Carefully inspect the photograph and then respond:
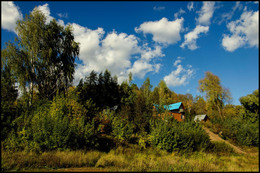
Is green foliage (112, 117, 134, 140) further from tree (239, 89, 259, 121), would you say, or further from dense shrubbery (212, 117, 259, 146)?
dense shrubbery (212, 117, 259, 146)

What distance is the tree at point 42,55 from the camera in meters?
19.1

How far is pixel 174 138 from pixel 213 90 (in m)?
30.8

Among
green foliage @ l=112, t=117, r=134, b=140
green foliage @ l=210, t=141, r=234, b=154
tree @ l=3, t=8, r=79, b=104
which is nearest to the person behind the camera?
green foliage @ l=112, t=117, r=134, b=140

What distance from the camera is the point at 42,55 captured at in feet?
69.7

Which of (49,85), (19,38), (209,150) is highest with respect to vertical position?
(19,38)

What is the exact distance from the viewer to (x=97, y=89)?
40125 mm

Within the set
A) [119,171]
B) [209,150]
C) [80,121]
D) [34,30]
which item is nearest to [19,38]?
[34,30]

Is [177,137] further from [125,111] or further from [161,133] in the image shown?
[125,111]

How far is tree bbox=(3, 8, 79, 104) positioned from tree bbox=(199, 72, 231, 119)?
34972mm

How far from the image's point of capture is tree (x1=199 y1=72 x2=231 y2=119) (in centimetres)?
3834

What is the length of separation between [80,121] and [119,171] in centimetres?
642

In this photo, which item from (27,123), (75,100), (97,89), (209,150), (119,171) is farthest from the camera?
(97,89)

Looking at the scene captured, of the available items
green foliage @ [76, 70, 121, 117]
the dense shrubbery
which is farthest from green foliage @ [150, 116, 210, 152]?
green foliage @ [76, 70, 121, 117]

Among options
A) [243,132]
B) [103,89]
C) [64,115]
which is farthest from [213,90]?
[64,115]
